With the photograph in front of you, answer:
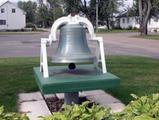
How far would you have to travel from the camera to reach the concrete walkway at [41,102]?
22.3 ft

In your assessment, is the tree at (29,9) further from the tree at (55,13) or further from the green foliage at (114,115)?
the green foliage at (114,115)

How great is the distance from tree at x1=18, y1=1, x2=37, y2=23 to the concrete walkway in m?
116

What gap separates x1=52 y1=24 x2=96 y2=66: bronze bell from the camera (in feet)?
21.3

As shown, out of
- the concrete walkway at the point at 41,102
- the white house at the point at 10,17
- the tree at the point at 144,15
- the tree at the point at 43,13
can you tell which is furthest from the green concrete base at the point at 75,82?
the tree at the point at 43,13

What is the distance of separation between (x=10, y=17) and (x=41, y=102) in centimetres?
8394

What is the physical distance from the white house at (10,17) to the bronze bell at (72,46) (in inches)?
3250

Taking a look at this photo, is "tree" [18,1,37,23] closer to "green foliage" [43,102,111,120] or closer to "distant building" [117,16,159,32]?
"distant building" [117,16,159,32]

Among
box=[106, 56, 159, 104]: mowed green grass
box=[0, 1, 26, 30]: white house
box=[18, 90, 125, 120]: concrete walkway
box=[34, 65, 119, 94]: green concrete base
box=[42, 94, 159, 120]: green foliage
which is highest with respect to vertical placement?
box=[0, 1, 26, 30]: white house

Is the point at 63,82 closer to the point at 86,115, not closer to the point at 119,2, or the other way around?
the point at 86,115

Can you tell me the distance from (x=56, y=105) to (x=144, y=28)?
42.5m

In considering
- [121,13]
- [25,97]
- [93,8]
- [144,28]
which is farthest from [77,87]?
[121,13]

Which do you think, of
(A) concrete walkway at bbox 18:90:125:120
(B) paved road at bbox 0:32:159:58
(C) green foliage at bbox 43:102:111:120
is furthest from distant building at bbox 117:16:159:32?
(C) green foliage at bbox 43:102:111:120

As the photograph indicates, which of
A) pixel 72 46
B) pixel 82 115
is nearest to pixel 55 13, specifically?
pixel 72 46

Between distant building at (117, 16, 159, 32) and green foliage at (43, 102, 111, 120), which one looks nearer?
green foliage at (43, 102, 111, 120)
